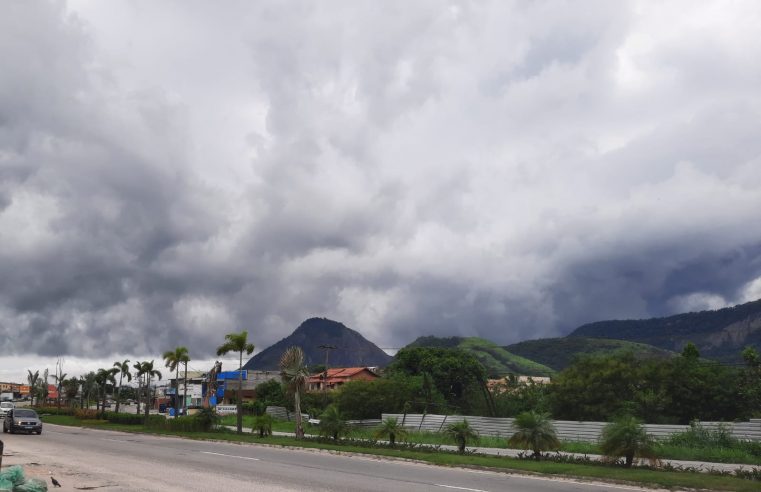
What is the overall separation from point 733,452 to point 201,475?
68.4 ft

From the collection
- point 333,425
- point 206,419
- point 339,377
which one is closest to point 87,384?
point 339,377

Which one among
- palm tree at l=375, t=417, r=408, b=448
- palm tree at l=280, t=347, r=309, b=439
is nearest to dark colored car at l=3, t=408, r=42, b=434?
palm tree at l=280, t=347, r=309, b=439

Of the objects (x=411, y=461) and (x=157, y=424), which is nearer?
(x=411, y=461)

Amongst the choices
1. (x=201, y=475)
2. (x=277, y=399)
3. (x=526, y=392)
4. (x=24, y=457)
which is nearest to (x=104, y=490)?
(x=201, y=475)

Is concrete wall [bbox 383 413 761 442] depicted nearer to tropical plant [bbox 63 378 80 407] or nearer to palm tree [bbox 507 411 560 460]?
palm tree [bbox 507 411 560 460]

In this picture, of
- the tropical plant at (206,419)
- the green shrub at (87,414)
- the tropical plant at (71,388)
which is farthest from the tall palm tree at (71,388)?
the tropical plant at (206,419)

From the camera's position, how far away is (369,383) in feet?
193

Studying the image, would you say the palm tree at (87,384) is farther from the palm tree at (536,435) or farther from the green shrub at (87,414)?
the palm tree at (536,435)

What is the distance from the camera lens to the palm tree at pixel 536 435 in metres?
25.9

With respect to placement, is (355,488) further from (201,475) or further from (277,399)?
(277,399)

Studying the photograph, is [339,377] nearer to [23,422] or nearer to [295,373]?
[295,373]

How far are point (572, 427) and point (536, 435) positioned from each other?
12.4 meters

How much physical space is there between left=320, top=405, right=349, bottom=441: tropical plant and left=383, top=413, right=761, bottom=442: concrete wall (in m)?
9.49

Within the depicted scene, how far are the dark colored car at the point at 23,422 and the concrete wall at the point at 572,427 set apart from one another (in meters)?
25.1
